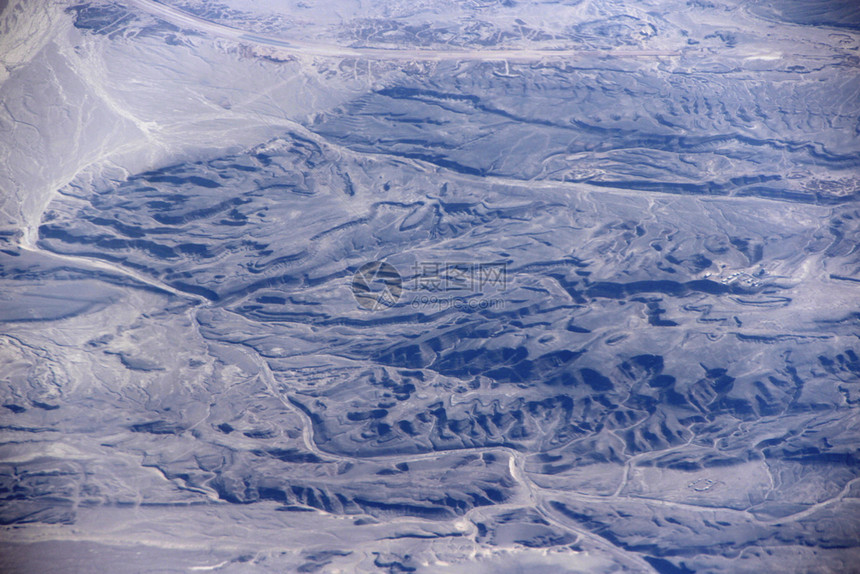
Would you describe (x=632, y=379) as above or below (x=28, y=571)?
above

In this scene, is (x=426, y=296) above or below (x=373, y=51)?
below

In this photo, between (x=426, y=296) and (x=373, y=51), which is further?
(x=373, y=51)

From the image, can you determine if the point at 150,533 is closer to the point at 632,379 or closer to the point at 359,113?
the point at 632,379

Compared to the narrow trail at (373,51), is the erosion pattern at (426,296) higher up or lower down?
lower down

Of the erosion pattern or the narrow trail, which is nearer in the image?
the erosion pattern

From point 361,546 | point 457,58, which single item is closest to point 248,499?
point 361,546

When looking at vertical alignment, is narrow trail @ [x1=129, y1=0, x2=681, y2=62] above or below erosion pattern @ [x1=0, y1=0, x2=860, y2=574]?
above

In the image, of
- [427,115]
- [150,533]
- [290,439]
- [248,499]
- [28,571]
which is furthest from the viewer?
[427,115]

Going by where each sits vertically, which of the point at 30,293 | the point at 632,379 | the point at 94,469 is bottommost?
the point at 94,469
